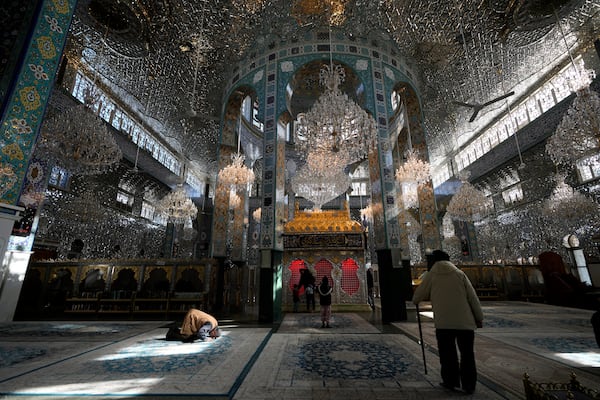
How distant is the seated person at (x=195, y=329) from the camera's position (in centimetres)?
367

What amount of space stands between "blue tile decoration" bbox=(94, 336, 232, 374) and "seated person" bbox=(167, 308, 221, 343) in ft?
0.27

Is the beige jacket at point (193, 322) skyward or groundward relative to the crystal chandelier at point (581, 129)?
groundward

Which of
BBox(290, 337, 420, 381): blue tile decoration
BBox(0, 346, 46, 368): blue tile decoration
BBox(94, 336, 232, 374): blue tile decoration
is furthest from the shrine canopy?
BBox(0, 346, 46, 368): blue tile decoration

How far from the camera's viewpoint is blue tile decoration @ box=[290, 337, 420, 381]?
7.64 ft

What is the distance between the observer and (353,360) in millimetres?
2760

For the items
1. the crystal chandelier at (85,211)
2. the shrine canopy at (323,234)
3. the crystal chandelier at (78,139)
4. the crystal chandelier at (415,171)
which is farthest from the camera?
the crystal chandelier at (85,211)

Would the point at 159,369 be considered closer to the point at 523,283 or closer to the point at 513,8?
the point at 513,8

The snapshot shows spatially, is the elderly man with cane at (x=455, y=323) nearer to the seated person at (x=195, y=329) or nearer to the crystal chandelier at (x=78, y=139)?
the seated person at (x=195, y=329)

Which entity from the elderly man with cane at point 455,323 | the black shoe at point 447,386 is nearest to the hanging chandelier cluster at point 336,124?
the elderly man with cane at point 455,323

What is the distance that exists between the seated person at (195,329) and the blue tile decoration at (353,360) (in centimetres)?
133

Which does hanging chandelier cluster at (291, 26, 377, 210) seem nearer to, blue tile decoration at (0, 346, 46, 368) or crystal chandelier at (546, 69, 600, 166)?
crystal chandelier at (546, 69, 600, 166)

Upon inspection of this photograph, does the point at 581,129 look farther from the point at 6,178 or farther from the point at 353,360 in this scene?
the point at 6,178

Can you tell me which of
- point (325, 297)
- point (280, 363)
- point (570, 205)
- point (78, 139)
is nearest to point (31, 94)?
point (78, 139)

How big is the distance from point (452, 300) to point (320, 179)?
6103mm
